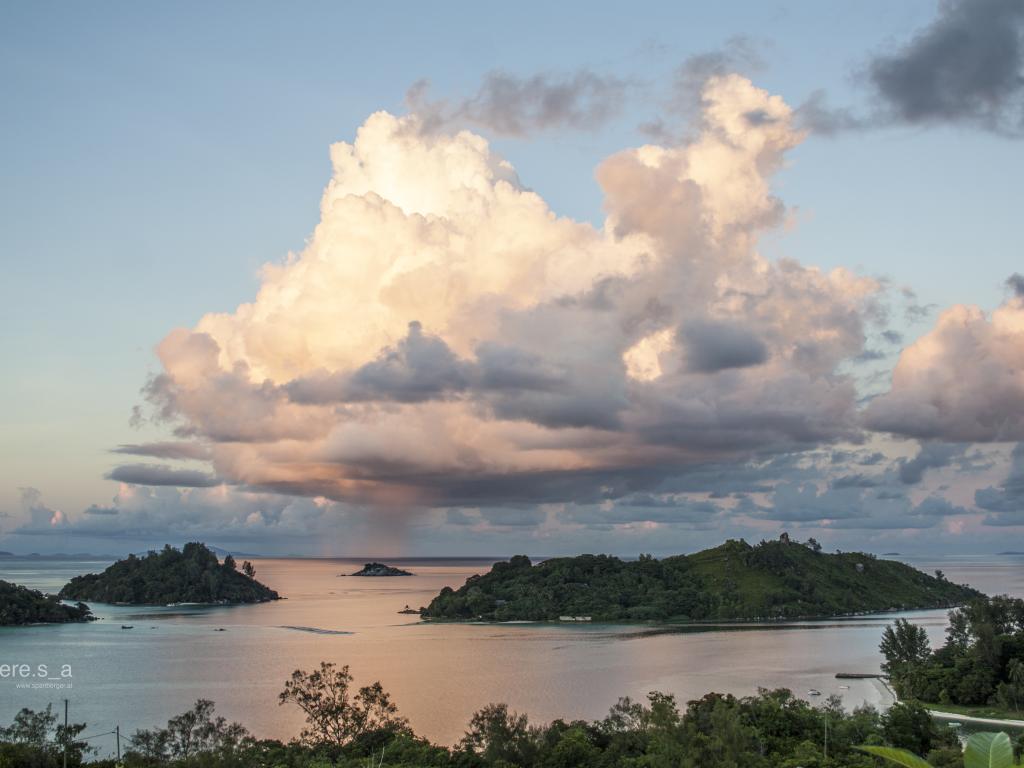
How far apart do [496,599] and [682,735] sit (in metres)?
149

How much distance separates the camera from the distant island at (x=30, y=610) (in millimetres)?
161250

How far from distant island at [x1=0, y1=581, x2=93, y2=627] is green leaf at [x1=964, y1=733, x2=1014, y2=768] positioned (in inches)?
7204

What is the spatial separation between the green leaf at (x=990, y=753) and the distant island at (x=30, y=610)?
18297 centimetres

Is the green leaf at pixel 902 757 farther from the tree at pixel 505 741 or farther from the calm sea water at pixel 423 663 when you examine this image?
the calm sea water at pixel 423 663

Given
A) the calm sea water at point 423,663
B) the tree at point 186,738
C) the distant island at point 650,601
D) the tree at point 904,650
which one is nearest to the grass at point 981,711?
the calm sea water at point 423,663

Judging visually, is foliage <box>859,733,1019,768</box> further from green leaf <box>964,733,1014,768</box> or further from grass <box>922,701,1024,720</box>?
grass <box>922,701,1024,720</box>

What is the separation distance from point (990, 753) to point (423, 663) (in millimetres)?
112104

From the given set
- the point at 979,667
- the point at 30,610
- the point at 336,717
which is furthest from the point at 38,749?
the point at 30,610

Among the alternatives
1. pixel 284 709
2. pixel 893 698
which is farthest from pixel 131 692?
pixel 893 698

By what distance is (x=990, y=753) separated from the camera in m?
8.48

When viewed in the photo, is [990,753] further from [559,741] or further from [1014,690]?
[1014,690]

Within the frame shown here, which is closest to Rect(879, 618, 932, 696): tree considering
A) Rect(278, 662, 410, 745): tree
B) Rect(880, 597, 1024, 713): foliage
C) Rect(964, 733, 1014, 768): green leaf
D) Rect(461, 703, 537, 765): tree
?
Rect(880, 597, 1024, 713): foliage

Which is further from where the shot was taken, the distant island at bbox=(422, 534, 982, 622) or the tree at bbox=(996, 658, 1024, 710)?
the distant island at bbox=(422, 534, 982, 622)

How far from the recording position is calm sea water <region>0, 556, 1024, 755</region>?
8412cm
